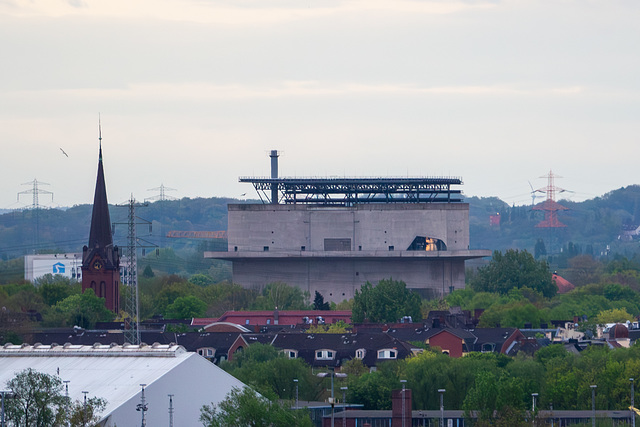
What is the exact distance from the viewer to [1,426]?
57688 mm

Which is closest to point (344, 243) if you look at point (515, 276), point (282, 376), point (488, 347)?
point (515, 276)

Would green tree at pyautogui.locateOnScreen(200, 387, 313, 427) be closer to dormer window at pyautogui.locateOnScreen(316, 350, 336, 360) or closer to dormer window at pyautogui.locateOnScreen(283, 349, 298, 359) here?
dormer window at pyautogui.locateOnScreen(316, 350, 336, 360)

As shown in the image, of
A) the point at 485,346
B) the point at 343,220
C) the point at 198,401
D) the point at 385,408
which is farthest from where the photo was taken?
the point at 343,220

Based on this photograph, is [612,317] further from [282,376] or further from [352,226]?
[282,376]

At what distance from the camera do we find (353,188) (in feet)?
579

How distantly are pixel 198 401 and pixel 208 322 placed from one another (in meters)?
67.1

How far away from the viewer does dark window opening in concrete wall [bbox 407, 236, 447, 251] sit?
16938cm

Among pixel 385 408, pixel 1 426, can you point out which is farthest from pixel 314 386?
pixel 1 426

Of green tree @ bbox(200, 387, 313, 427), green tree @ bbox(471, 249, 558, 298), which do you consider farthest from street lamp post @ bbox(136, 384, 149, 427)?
green tree @ bbox(471, 249, 558, 298)

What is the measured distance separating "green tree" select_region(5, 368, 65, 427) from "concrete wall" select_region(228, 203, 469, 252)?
107 metres

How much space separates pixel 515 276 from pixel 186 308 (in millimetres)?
43170

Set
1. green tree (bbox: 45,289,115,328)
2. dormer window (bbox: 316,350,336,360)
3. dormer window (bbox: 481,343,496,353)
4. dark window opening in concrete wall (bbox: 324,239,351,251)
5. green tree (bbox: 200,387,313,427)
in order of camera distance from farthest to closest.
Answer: dark window opening in concrete wall (bbox: 324,239,351,251), green tree (bbox: 45,289,115,328), dormer window (bbox: 481,343,496,353), dormer window (bbox: 316,350,336,360), green tree (bbox: 200,387,313,427)

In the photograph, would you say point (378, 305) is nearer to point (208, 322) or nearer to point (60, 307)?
point (208, 322)

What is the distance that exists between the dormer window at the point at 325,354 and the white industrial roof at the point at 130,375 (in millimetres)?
23866
